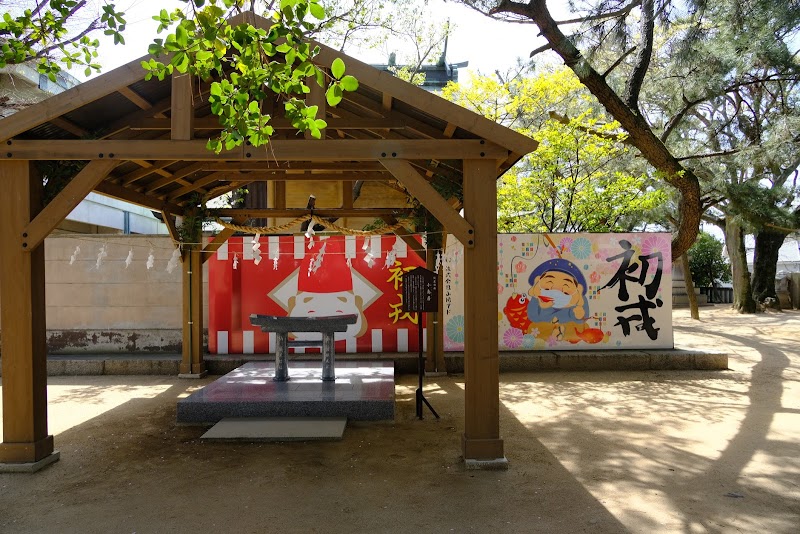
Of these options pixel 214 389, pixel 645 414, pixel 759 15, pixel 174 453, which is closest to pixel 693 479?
pixel 645 414

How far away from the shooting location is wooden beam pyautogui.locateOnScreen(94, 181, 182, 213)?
20.3ft

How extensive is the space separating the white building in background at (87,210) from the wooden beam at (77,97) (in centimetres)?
644

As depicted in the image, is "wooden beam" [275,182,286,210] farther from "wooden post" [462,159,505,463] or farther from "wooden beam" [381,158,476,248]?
"wooden post" [462,159,505,463]

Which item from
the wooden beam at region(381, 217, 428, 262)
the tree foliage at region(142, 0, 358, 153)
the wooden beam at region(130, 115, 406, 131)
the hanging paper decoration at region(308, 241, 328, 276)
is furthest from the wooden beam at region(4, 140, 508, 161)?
the hanging paper decoration at region(308, 241, 328, 276)

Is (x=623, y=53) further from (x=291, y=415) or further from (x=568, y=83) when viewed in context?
(x=291, y=415)

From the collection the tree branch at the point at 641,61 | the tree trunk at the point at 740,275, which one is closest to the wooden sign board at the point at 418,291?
the tree branch at the point at 641,61

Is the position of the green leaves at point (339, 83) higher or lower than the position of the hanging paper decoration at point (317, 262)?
higher

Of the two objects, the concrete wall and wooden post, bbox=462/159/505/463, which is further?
the concrete wall

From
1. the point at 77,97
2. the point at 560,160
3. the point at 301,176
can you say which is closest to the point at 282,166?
the point at 301,176

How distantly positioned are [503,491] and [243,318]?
672 centimetres

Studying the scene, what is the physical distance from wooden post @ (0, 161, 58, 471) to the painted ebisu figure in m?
7.03

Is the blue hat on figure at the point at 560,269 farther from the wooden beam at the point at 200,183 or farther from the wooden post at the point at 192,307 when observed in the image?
the wooden post at the point at 192,307

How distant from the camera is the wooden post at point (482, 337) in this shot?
191 inches

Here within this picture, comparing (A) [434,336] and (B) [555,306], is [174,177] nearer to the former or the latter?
(A) [434,336]
